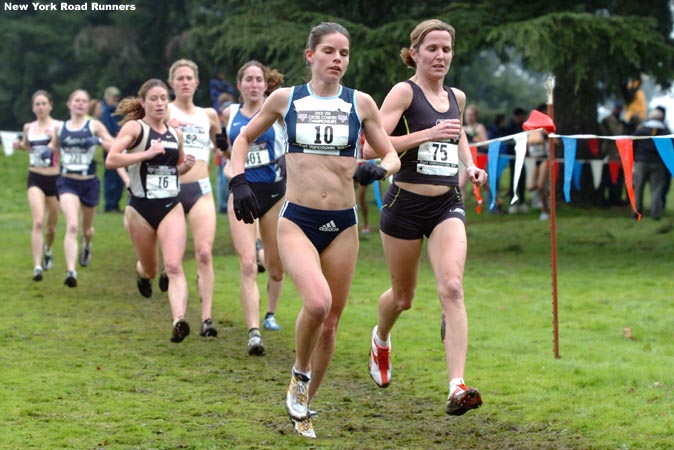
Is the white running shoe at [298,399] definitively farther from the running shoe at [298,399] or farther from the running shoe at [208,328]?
the running shoe at [208,328]

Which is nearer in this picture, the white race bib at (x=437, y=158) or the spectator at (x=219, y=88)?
the white race bib at (x=437, y=158)

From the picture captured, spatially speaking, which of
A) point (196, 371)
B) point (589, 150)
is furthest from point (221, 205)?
point (196, 371)

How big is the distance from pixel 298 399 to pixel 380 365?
4.77ft

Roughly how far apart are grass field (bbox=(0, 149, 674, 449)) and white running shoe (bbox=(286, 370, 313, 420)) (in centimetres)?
14

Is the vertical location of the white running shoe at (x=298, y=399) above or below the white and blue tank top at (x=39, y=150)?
below

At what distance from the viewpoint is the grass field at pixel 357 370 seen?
7.19 metres

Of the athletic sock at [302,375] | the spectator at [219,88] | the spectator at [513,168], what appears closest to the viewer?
the athletic sock at [302,375]

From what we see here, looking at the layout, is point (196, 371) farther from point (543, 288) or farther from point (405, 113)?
point (543, 288)

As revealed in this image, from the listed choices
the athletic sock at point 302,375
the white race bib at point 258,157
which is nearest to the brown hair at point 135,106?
the white race bib at point 258,157

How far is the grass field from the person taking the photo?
7188 millimetres

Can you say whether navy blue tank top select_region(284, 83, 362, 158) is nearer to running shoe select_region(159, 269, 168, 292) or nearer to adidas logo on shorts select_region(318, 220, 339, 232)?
adidas logo on shorts select_region(318, 220, 339, 232)

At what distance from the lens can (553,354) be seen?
9.88 m

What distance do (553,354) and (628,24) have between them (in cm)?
889

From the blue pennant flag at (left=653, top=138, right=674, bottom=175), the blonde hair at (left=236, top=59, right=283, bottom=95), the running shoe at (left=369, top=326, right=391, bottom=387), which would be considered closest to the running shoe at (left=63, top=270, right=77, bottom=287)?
the blonde hair at (left=236, top=59, right=283, bottom=95)
